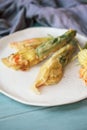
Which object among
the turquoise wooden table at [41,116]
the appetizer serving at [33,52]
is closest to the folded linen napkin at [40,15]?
the appetizer serving at [33,52]

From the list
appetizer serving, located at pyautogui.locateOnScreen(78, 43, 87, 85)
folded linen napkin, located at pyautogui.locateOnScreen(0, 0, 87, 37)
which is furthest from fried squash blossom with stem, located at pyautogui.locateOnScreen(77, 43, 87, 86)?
folded linen napkin, located at pyautogui.locateOnScreen(0, 0, 87, 37)

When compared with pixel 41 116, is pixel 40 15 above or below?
above

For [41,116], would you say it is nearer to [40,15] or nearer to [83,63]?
[83,63]

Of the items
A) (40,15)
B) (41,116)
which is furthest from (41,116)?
(40,15)

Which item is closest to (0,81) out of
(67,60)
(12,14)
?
(67,60)

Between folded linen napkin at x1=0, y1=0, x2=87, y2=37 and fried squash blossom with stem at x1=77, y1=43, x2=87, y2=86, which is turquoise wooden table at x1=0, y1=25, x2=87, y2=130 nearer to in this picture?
fried squash blossom with stem at x1=77, y1=43, x2=87, y2=86
